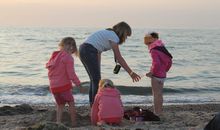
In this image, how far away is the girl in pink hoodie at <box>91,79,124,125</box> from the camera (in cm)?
691

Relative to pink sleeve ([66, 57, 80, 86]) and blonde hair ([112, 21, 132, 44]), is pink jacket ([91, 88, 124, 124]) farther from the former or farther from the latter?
blonde hair ([112, 21, 132, 44])

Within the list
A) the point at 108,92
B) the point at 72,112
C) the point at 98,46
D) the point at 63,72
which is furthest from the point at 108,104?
A: the point at 98,46

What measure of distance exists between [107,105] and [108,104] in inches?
0.8

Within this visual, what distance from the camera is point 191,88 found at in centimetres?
1563

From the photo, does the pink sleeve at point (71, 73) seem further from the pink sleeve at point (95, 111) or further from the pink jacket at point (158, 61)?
the pink jacket at point (158, 61)

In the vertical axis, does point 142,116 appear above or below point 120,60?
below

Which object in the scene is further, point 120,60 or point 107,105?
point 120,60

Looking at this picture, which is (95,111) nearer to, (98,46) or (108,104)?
(108,104)

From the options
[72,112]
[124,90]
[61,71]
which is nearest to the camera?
[61,71]

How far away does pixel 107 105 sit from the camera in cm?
692

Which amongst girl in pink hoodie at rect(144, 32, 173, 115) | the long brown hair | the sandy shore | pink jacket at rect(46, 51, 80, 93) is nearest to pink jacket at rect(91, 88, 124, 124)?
the sandy shore

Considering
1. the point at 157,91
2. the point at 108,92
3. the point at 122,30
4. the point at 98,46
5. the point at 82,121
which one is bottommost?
the point at 82,121

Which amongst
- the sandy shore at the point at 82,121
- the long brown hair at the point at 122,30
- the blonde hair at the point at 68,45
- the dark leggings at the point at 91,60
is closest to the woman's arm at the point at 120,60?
the long brown hair at the point at 122,30

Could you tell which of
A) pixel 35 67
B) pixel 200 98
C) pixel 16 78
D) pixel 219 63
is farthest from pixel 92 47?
pixel 219 63
